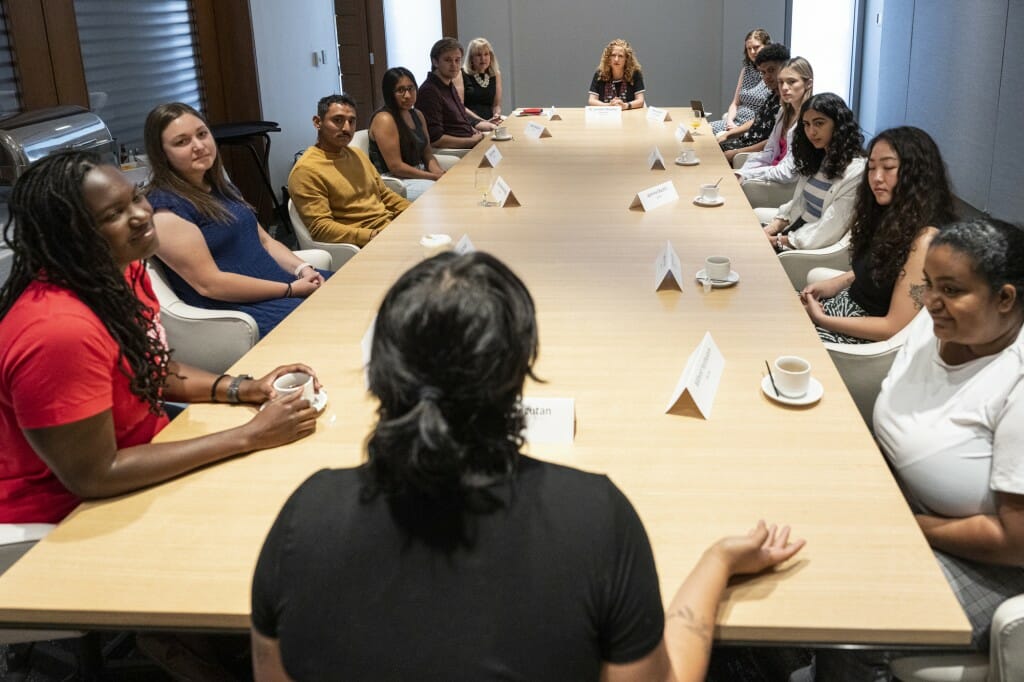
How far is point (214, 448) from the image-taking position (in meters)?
1.66

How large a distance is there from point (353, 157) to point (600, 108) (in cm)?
302

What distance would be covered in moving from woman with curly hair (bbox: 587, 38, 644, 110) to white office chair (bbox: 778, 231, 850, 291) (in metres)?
4.05

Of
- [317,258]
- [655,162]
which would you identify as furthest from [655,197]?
[317,258]

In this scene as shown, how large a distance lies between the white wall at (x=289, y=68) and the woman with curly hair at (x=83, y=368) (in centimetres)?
473

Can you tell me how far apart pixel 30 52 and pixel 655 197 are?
2836mm

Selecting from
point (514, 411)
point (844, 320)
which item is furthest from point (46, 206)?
point (844, 320)

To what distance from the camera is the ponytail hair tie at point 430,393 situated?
889 mm

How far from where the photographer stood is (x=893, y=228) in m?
2.54

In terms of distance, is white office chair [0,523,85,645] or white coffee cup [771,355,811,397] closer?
white office chair [0,523,85,645]

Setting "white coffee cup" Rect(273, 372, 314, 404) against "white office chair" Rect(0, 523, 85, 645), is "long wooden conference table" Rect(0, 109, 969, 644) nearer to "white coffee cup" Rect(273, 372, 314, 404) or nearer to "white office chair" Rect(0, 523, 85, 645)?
"white coffee cup" Rect(273, 372, 314, 404)

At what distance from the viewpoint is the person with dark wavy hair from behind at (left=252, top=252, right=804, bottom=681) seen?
894mm

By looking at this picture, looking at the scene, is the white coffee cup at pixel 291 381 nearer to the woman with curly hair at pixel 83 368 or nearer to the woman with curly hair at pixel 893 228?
the woman with curly hair at pixel 83 368

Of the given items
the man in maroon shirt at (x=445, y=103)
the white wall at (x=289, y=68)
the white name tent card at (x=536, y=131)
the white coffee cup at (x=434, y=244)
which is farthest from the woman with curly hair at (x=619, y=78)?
the white coffee cup at (x=434, y=244)


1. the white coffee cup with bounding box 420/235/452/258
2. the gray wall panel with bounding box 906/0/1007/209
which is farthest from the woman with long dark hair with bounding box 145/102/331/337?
the gray wall panel with bounding box 906/0/1007/209
